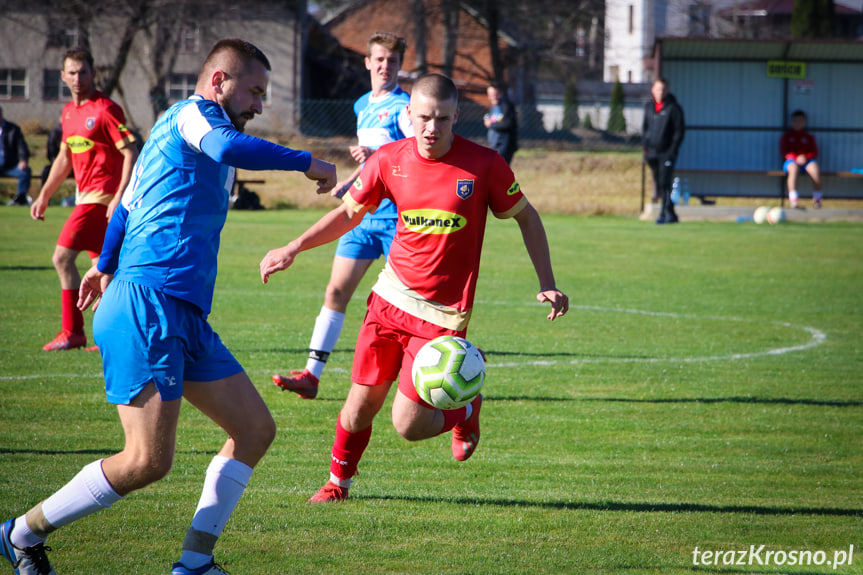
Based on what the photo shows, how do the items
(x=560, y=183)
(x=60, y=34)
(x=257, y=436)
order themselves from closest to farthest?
(x=257, y=436) < (x=560, y=183) < (x=60, y=34)

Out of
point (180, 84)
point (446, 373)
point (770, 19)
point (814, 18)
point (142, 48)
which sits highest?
point (770, 19)

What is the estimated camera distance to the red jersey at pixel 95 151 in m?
8.43

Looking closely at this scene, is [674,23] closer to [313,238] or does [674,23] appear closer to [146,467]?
[313,238]

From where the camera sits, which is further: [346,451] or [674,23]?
[674,23]

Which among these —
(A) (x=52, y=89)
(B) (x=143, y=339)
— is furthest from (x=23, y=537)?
(A) (x=52, y=89)

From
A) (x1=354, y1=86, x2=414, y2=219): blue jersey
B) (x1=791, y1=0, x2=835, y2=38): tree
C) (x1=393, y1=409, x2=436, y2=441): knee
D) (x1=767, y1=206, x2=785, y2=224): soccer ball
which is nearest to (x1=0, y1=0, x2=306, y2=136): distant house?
(x1=767, y1=206, x2=785, y2=224): soccer ball

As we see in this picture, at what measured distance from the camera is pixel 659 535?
455 centimetres

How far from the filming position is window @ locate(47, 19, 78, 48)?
3631 centimetres

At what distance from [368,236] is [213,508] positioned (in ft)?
12.0

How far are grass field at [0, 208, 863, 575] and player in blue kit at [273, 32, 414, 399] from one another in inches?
11.0

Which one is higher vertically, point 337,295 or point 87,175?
point 87,175

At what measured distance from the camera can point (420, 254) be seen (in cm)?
486

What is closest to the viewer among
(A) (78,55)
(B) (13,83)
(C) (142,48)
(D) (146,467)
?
(D) (146,467)

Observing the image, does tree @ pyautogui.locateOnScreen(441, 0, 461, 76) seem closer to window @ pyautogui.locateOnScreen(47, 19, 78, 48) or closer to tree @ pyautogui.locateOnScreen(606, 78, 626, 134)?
tree @ pyautogui.locateOnScreen(606, 78, 626, 134)
